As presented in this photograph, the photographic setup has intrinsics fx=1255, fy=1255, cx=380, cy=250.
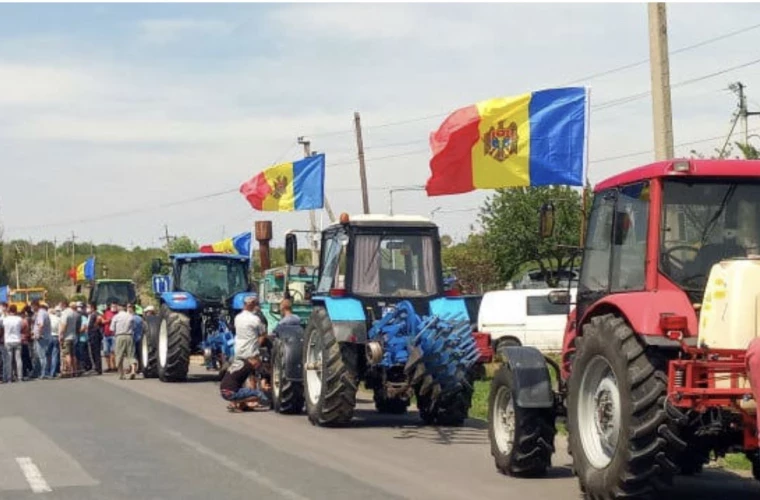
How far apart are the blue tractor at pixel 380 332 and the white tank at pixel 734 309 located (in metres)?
6.74

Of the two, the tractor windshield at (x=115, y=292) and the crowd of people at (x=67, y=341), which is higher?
the tractor windshield at (x=115, y=292)

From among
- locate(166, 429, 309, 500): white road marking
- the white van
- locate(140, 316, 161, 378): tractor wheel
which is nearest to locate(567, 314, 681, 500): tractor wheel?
locate(166, 429, 309, 500): white road marking

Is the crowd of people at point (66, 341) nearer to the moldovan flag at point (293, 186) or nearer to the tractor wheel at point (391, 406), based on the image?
the moldovan flag at point (293, 186)

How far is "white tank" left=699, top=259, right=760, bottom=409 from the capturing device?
8.06 metres

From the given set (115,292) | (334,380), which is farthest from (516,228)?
(334,380)

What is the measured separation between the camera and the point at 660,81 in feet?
50.4

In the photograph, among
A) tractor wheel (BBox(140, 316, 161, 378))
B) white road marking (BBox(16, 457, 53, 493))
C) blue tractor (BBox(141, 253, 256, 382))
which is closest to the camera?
white road marking (BBox(16, 457, 53, 493))


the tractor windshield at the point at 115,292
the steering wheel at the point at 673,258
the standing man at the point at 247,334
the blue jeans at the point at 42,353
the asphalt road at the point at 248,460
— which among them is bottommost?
the asphalt road at the point at 248,460

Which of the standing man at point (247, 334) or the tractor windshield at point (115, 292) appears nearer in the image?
the standing man at point (247, 334)

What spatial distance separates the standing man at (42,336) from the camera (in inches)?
1091

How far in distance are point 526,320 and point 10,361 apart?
37.4ft

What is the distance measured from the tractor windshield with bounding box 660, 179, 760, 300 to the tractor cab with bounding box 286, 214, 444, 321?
24.2 ft

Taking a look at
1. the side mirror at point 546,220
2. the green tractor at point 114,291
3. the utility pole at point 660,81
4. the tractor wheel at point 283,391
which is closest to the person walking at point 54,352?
the green tractor at point 114,291

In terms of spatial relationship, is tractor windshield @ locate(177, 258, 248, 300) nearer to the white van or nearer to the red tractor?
the white van
